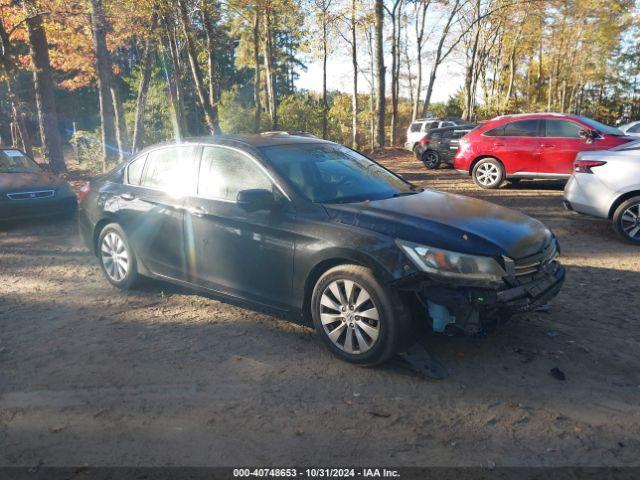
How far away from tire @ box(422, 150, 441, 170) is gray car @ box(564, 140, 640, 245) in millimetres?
9948

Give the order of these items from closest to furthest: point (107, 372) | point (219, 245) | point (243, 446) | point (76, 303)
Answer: point (243, 446) < point (107, 372) < point (219, 245) < point (76, 303)

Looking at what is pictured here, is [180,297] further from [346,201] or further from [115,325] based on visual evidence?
[346,201]

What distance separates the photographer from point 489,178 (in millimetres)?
12383

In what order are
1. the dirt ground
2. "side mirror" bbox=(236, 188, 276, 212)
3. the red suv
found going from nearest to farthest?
the dirt ground, "side mirror" bbox=(236, 188, 276, 212), the red suv

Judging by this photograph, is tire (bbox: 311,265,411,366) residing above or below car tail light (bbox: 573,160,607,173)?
below

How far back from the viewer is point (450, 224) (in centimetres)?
392

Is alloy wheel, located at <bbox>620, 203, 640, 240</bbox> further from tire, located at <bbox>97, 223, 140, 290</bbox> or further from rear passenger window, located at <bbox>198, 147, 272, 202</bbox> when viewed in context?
tire, located at <bbox>97, 223, 140, 290</bbox>

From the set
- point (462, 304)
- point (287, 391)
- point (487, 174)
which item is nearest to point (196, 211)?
point (287, 391)

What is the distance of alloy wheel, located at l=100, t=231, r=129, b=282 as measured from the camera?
571cm

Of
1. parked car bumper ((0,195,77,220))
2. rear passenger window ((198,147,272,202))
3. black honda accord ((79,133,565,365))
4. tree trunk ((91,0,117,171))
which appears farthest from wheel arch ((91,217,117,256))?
tree trunk ((91,0,117,171))


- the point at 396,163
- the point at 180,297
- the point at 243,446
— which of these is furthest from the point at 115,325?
the point at 396,163

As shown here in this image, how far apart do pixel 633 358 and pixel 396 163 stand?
17.1 m

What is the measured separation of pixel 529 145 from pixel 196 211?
9.12 metres

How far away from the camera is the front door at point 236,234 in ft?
14.0
